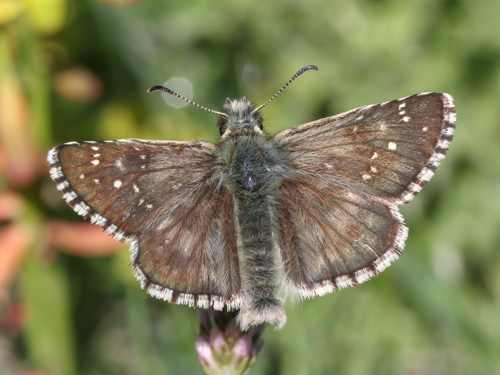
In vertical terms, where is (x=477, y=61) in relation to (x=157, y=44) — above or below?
below

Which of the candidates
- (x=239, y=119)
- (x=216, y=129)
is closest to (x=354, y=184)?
(x=239, y=119)

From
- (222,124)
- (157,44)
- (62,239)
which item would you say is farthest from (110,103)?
(222,124)

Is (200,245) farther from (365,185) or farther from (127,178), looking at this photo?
(365,185)

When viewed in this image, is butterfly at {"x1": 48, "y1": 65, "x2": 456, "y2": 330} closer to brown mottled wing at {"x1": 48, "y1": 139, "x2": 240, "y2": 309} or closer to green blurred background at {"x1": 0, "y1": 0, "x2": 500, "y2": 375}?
brown mottled wing at {"x1": 48, "y1": 139, "x2": 240, "y2": 309}

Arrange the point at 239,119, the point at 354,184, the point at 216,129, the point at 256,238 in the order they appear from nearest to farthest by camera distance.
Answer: the point at 256,238
the point at 354,184
the point at 239,119
the point at 216,129

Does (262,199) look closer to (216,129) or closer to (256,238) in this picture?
(256,238)

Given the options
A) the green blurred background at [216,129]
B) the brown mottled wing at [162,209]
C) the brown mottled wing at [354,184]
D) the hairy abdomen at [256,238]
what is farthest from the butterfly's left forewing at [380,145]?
the green blurred background at [216,129]
